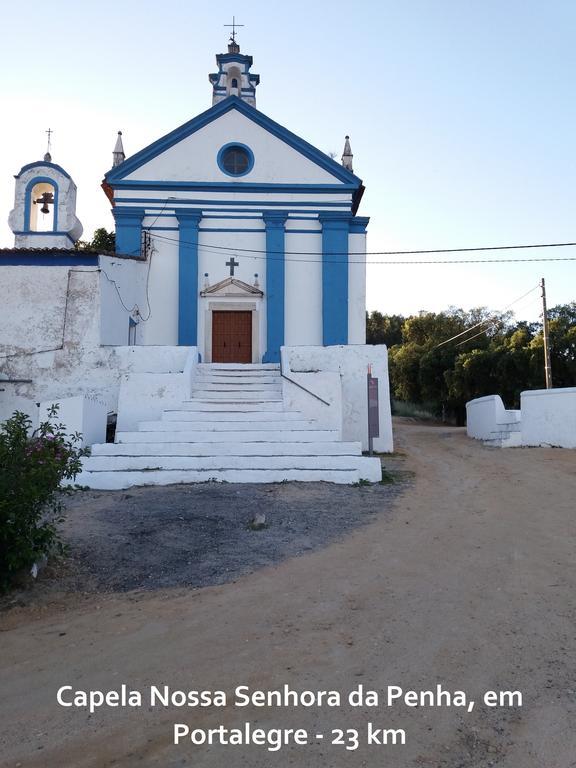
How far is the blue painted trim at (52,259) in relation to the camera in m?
14.7

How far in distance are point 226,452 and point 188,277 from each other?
352 inches

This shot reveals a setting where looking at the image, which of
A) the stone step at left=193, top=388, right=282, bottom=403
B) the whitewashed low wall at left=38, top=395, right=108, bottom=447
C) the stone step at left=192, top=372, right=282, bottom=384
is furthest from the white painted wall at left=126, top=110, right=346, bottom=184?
the whitewashed low wall at left=38, top=395, right=108, bottom=447

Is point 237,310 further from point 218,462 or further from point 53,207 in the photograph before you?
point 218,462

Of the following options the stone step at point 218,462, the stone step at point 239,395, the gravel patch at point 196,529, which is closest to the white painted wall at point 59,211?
the stone step at point 239,395

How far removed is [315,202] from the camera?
1894cm

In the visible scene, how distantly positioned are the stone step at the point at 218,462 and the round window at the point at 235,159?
11245mm

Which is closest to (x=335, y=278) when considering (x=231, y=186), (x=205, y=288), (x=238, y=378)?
(x=205, y=288)

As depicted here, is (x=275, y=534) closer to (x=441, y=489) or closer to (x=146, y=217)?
(x=441, y=489)

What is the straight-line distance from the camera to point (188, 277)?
18406 millimetres

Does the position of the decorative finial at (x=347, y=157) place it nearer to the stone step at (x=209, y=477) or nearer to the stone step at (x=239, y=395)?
the stone step at (x=239, y=395)

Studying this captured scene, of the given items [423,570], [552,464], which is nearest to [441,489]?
[552,464]

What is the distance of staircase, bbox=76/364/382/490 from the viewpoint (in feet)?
32.9

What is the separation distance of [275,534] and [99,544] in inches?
72.7

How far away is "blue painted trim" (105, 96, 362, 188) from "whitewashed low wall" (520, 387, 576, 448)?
812cm
